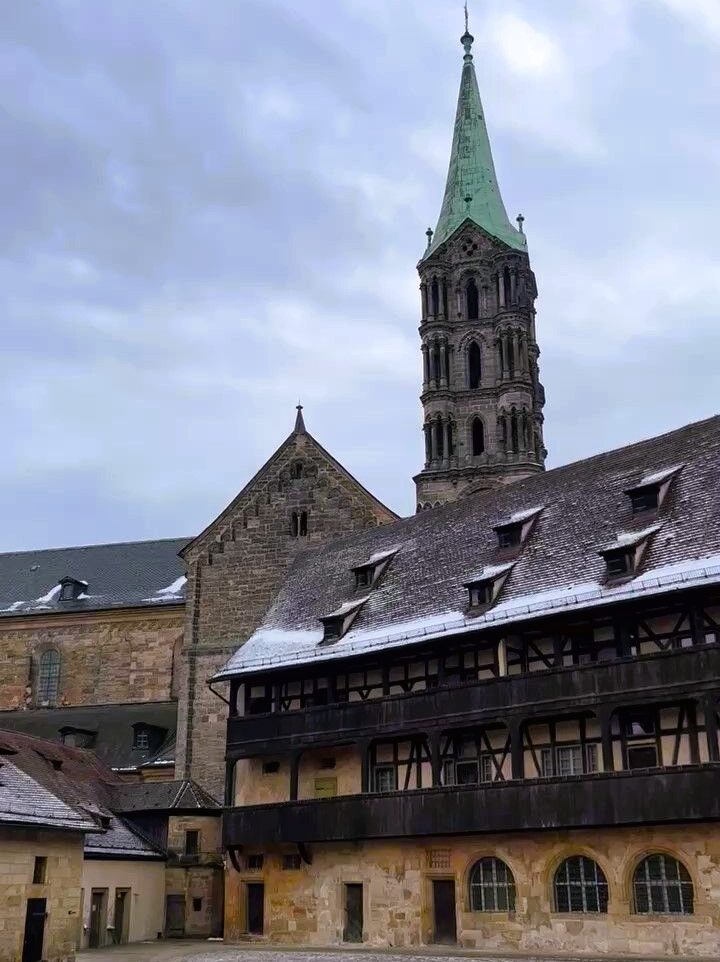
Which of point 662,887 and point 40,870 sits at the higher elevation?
point 40,870

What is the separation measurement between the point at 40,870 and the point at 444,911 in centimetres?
1019

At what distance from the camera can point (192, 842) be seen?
3756 centimetres

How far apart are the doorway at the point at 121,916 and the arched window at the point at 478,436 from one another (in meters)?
37.6

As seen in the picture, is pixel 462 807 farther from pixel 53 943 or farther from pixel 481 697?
pixel 53 943

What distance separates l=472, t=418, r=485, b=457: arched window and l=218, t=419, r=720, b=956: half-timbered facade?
2969 centimetres

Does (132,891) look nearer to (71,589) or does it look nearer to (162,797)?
(162,797)

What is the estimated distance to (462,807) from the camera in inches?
1114

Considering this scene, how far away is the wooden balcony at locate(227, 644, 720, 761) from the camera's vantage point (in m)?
25.4

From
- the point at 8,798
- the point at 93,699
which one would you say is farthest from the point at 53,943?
the point at 93,699

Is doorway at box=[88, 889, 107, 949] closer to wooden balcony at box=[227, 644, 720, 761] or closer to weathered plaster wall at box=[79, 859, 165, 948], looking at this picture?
weathered plaster wall at box=[79, 859, 165, 948]

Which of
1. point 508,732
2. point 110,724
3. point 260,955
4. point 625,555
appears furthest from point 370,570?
point 110,724

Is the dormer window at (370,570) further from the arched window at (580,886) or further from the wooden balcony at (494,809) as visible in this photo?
the arched window at (580,886)

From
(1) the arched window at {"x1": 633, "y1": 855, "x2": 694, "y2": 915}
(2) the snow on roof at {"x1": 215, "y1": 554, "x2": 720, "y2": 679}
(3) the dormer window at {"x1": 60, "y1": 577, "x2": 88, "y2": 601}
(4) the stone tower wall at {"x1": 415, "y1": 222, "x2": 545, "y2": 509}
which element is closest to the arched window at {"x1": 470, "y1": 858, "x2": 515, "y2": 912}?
(1) the arched window at {"x1": 633, "y1": 855, "x2": 694, "y2": 915}

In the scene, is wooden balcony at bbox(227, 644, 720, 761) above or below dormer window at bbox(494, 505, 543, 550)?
below
